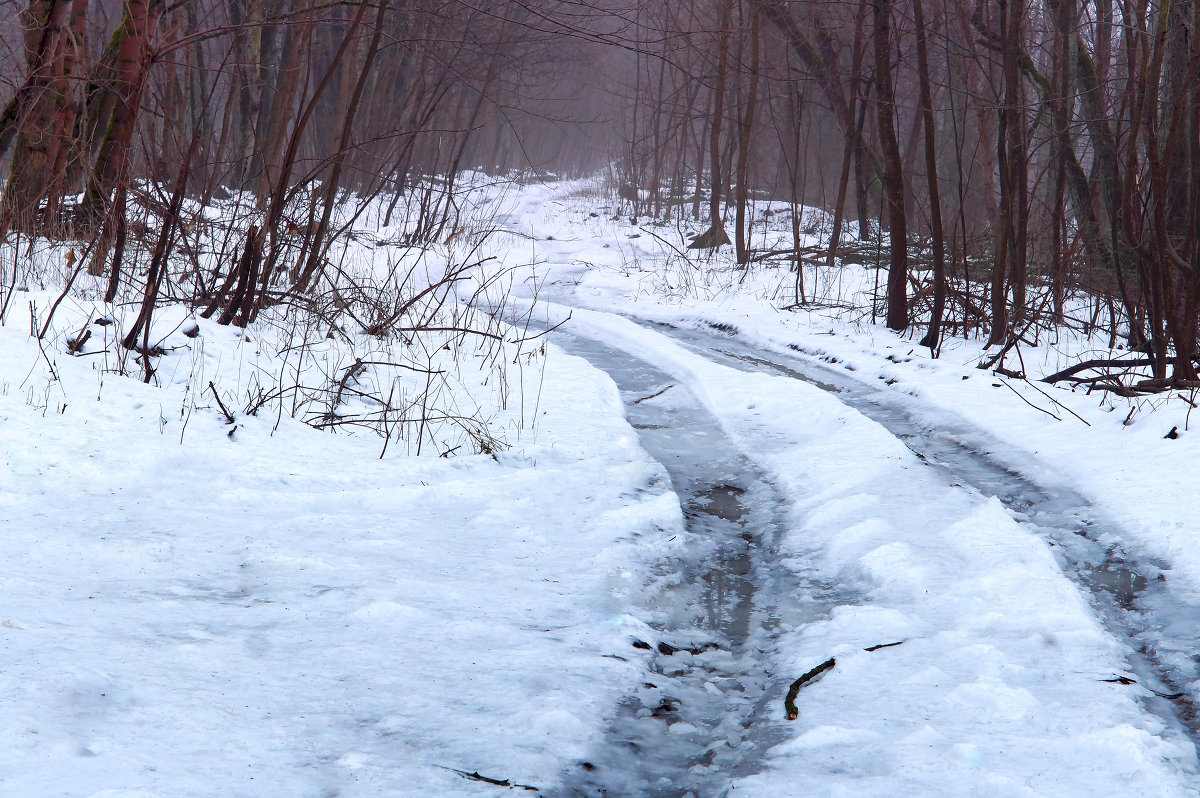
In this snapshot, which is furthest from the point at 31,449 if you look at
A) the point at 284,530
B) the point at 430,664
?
the point at 430,664

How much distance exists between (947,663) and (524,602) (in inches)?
45.4

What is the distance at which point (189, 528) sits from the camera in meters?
2.75

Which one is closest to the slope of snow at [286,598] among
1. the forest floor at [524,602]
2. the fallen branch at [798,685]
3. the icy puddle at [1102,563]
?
the forest floor at [524,602]

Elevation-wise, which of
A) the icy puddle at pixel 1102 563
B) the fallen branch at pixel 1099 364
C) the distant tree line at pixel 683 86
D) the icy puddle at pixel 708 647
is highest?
the distant tree line at pixel 683 86

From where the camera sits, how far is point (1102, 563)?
297 centimetres

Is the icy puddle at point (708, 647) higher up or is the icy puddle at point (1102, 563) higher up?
the icy puddle at point (1102, 563)

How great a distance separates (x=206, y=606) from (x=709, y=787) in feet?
4.49

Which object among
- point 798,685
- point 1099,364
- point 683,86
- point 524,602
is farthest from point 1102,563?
point 683,86

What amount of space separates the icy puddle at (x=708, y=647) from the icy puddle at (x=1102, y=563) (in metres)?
0.85

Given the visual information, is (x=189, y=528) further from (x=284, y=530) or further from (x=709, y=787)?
(x=709, y=787)

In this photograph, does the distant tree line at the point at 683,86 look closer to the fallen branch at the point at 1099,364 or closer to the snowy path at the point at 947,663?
the fallen branch at the point at 1099,364

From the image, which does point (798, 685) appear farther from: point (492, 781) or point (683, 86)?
point (683, 86)

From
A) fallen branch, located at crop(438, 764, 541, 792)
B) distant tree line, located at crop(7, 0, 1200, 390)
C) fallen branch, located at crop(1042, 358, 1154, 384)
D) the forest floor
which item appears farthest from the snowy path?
fallen branch, located at crop(1042, 358, 1154, 384)

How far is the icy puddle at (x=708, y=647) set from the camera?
1.82 metres
